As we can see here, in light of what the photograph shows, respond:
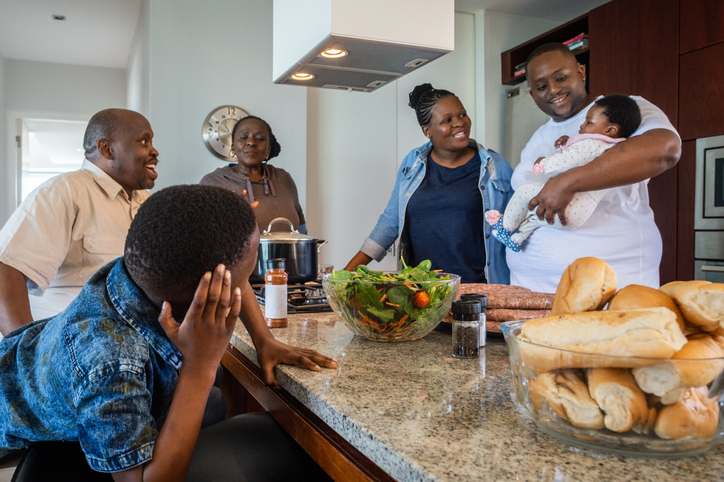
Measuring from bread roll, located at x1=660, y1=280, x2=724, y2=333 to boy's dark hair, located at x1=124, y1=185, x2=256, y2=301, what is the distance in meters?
0.59

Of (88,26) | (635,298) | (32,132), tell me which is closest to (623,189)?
(635,298)

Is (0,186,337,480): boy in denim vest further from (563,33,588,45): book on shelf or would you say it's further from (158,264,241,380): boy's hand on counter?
(563,33,588,45): book on shelf

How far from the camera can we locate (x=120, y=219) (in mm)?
1858

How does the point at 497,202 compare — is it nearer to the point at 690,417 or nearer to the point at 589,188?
the point at 589,188

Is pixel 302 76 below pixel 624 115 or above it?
above

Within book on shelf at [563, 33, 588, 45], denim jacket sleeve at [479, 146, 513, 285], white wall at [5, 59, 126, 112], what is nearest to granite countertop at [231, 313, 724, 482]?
denim jacket sleeve at [479, 146, 513, 285]

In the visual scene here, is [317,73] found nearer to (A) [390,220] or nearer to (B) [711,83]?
(A) [390,220]

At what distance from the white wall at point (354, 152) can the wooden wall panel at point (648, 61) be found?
125cm

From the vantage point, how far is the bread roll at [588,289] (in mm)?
666

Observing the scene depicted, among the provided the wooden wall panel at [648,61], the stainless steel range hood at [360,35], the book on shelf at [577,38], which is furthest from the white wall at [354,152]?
the stainless steel range hood at [360,35]

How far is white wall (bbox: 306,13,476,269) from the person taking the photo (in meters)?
4.05

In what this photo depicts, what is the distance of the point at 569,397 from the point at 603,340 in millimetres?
74

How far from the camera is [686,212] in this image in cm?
292

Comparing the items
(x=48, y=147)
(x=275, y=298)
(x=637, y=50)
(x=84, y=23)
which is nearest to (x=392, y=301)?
(x=275, y=298)
